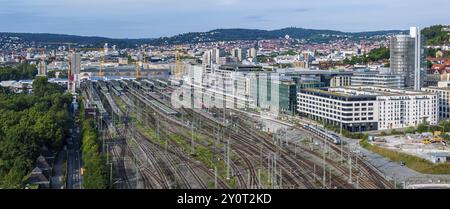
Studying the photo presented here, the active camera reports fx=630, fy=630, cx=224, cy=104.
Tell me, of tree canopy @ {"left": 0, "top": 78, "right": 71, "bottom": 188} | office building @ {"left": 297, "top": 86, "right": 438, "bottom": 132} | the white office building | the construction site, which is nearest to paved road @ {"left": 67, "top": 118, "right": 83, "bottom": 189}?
tree canopy @ {"left": 0, "top": 78, "right": 71, "bottom": 188}

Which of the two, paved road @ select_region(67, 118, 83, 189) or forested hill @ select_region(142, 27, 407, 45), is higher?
forested hill @ select_region(142, 27, 407, 45)

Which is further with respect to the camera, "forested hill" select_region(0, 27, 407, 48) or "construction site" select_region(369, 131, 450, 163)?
"forested hill" select_region(0, 27, 407, 48)

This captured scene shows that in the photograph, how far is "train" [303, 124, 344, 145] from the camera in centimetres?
816

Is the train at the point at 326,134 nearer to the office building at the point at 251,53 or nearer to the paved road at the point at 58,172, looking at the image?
the paved road at the point at 58,172

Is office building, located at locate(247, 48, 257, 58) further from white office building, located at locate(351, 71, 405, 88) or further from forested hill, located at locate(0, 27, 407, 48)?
white office building, located at locate(351, 71, 405, 88)

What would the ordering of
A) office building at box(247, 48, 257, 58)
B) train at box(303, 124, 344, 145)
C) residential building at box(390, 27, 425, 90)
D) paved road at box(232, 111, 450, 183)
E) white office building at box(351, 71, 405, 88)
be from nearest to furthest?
paved road at box(232, 111, 450, 183) < train at box(303, 124, 344, 145) < white office building at box(351, 71, 405, 88) < residential building at box(390, 27, 425, 90) < office building at box(247, 48, 257, 58)

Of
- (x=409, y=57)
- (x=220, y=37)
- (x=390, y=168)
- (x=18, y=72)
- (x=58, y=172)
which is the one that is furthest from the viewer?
(x=220, y=37)

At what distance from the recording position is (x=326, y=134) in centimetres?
855

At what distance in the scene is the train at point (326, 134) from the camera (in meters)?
8.16

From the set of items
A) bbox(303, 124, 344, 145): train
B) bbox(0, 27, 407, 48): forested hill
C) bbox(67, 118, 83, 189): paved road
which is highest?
bbox(0, 27, 407, 48): forested hill

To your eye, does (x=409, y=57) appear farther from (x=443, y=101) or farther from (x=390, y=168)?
(x=390, y=168)

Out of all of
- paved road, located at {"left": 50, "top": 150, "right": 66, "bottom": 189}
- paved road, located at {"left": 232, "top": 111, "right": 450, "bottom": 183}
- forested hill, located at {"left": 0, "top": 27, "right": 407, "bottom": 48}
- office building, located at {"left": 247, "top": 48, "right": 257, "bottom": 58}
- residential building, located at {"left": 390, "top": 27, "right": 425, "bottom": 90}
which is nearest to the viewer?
paved road, located at {"left": 50, "top": 150, "right": 66, "bottom": 189}

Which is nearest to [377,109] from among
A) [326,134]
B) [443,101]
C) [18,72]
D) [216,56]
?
[326,134]

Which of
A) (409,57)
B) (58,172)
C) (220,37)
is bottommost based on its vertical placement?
(58,172)
